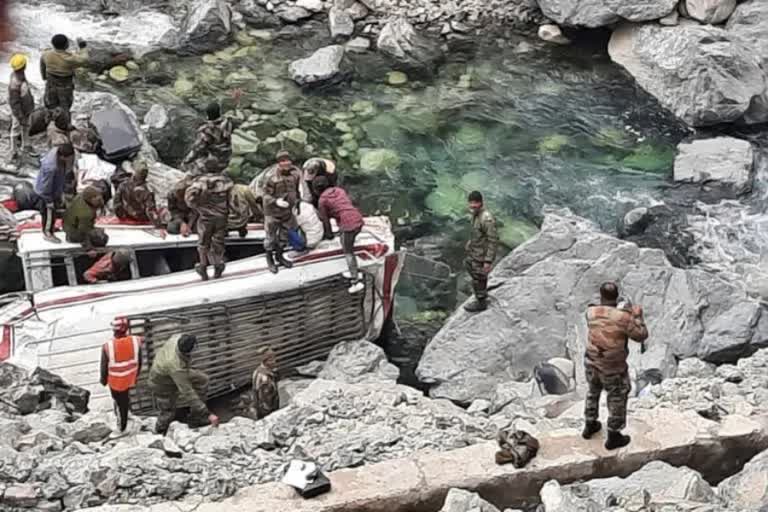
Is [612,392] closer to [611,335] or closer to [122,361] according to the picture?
[611,335]

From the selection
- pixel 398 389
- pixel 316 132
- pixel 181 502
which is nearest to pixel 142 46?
pixel 316 132

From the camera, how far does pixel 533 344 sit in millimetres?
12609

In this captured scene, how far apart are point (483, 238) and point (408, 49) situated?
787 centimetres

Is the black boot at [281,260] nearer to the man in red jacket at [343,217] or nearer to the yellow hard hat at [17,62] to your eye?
the man in red jacket at [343,217]

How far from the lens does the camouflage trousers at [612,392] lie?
8.99 meters

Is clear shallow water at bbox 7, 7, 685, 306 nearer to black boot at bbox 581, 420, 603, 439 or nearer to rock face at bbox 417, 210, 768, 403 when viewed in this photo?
rock face at bbox 417, 210, 768, 403

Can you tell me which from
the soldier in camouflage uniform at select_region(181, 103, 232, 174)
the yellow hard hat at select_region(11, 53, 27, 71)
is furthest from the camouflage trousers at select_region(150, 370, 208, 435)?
the yellow hard hat at select_region(11, 53, 27, 71)

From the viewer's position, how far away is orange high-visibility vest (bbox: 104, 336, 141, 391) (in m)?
10.3

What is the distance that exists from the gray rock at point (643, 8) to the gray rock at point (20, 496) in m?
13.7

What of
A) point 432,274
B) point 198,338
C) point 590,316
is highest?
point 590,316

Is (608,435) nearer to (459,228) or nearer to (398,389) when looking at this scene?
(398,389)

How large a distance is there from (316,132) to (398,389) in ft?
23.7

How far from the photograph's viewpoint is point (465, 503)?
318 inches

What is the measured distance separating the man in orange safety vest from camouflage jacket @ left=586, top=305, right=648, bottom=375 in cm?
394
